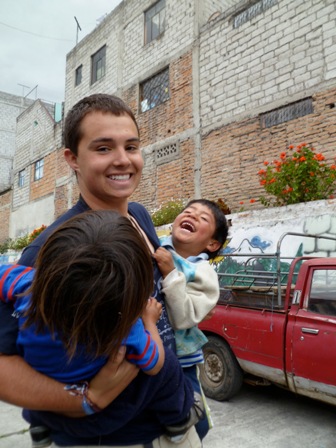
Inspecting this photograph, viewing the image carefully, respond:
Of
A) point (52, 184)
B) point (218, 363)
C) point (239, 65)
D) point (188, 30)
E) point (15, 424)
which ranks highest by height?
point (188, 30)

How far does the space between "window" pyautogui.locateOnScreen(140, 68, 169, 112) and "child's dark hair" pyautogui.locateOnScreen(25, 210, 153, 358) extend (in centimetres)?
1205

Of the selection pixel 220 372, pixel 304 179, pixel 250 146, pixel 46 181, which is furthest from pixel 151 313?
pixel 46 181

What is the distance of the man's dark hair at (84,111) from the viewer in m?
1.23

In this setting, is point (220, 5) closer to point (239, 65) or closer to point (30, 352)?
point (239, 65)

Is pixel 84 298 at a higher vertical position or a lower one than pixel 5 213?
lower

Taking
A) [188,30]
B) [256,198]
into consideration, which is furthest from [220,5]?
[256,198]

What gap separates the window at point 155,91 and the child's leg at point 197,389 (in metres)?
11.8

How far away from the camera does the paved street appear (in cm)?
332

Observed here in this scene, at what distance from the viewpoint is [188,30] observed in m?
11.5

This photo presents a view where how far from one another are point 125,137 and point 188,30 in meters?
11.9

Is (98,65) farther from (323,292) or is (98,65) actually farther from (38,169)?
(323,292)

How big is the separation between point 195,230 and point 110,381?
1.12 meters

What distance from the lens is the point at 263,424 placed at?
368 cm

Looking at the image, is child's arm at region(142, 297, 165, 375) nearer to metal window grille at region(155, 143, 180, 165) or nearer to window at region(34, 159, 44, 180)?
metal window grille at region(155, 143, 180, 165)
